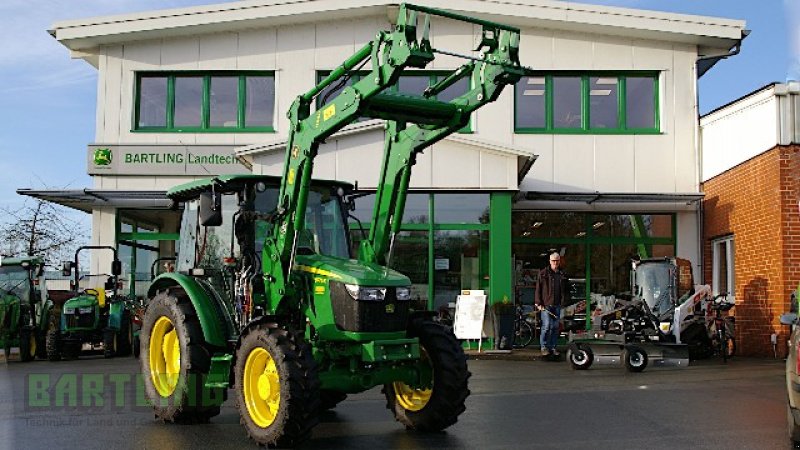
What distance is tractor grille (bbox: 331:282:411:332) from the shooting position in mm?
7344

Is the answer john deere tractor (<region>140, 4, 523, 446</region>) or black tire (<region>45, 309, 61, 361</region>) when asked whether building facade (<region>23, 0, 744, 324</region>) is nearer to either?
black tire (<region>45, 309, 61, 361</region>)

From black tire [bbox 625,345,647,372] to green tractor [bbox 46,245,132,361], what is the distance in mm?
9453

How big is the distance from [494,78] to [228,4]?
13.7 m

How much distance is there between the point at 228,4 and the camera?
20031 mm

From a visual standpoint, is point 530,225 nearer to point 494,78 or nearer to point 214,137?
point 214,137

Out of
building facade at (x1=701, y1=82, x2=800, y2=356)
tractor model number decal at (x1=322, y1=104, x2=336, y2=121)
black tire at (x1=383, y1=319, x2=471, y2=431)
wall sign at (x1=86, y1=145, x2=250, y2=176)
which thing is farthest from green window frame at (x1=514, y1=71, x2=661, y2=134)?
tractor model number decal at (x1=322, y1=104, x2=336, y2=121)

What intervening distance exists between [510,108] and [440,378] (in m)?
13.2

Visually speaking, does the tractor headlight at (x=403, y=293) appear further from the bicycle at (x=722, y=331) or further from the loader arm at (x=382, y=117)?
the bicycle at (x=722, y=331)

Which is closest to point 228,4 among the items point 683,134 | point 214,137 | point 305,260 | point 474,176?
point 214,137

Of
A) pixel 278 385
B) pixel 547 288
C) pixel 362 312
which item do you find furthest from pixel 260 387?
pixel 547 288

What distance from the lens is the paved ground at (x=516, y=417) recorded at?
25.0 ft

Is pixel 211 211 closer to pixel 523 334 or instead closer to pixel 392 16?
pixel 523 334

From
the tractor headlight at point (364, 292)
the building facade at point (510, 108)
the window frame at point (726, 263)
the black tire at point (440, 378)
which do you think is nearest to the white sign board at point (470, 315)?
the building facade at point (510, 108)

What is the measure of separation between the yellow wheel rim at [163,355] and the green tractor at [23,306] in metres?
9.19
